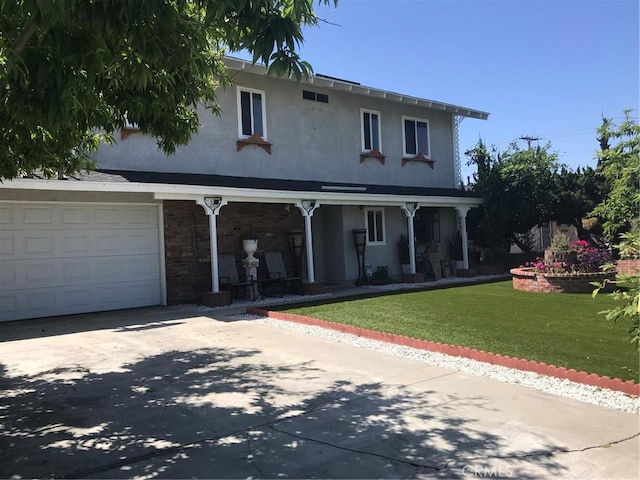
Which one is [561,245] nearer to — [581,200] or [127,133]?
[581,200]

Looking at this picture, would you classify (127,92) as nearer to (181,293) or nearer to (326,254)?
(181,293)

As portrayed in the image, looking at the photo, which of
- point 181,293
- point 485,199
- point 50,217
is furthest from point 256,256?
point 485,199

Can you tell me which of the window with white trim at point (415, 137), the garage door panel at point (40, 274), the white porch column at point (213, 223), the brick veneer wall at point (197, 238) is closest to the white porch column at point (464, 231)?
the window with white trim at point (415, 137)

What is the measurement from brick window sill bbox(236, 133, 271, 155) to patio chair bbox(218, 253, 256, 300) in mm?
3107

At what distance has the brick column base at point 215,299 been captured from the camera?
12359 millimetres

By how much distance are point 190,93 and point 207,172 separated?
28.4ft

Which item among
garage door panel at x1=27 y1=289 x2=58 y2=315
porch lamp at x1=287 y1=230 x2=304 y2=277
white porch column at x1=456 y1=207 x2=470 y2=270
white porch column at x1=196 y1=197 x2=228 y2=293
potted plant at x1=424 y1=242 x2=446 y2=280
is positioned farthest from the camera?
white porch column at x1=456 y1=207 x2=470 y2=270

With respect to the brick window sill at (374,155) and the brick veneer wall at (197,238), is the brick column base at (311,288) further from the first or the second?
the brick window sill at (374,155)

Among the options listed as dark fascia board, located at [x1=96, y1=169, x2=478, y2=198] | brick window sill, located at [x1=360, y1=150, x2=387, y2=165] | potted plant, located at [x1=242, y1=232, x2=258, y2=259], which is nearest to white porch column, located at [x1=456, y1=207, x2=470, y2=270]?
dark fascia board, located at [x1=96, y1=169, x2=478, y2=198]

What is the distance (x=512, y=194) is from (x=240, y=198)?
34.4ft

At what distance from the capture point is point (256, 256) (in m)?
14.9

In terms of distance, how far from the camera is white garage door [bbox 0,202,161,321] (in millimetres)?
10766

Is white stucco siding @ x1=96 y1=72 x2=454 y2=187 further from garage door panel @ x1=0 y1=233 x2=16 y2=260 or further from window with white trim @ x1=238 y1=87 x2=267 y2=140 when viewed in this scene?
garage door panel @ x1=0 y1=233 x2=16 y2=260

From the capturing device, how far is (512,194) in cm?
1852
